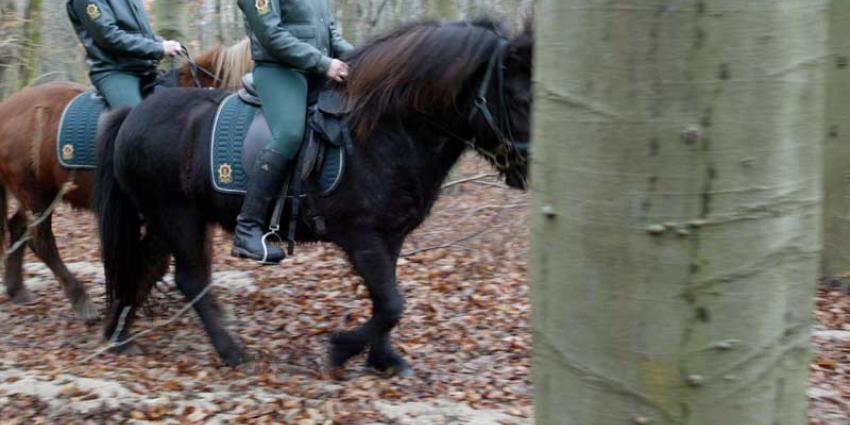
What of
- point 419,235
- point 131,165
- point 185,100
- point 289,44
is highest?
→ point 289,44

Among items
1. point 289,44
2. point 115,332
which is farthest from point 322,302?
point 289,44

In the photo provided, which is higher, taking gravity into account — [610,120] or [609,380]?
[610,120]

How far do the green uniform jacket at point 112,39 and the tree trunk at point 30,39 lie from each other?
5.89m

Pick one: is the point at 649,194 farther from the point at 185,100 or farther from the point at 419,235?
the point at 419,235

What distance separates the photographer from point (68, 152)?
6570mm

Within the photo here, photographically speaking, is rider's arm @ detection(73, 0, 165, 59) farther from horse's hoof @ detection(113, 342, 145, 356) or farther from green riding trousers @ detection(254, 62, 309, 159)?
horse's hoof @ detection(113, 342, 145, 356)

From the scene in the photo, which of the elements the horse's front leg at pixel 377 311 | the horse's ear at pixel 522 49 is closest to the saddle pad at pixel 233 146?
the horse's front leg at pixel 377 311

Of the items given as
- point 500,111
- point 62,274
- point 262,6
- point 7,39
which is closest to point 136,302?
point 62,274

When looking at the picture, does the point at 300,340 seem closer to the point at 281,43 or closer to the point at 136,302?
the point at 136,302

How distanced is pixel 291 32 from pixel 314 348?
2249mm

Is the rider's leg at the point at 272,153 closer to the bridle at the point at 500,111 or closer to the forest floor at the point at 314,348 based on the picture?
the forest floor at the point at 314,348

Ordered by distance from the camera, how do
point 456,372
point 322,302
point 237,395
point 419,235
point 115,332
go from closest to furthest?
point 237,395 → point 456,372 → point 115,332 → point 322,302 → point 419,235

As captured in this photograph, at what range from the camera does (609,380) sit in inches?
61.8

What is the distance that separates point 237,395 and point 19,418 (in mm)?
1164
